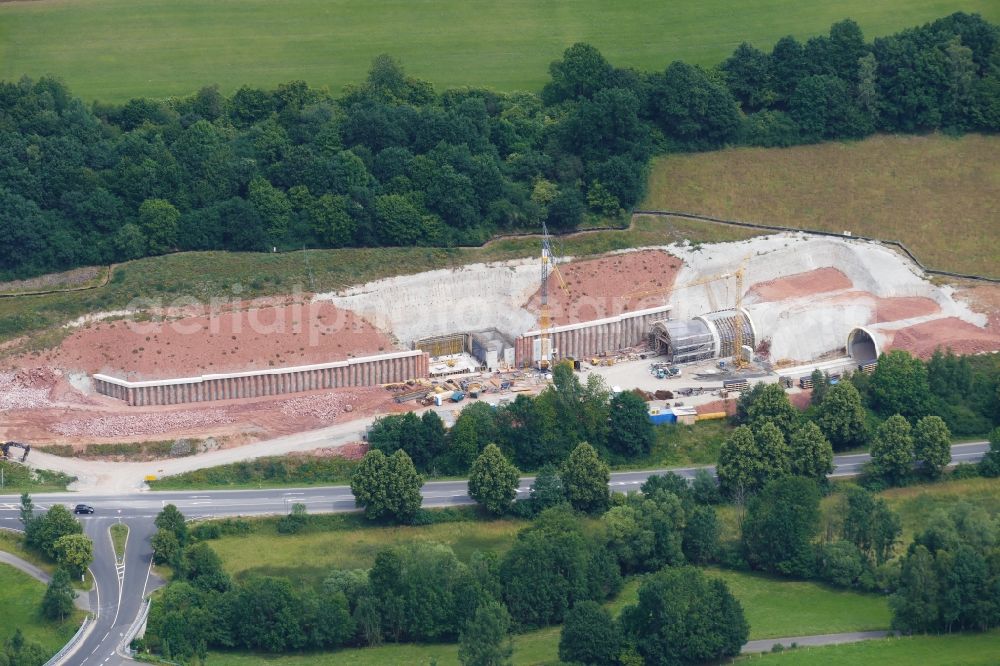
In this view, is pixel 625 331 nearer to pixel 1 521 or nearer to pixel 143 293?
pixel 143 293

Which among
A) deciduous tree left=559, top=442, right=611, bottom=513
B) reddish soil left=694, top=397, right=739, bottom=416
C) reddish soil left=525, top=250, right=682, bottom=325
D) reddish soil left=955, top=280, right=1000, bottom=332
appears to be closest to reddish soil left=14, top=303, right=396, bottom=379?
reddish soil left=525, top=250, right=682, bottom=325

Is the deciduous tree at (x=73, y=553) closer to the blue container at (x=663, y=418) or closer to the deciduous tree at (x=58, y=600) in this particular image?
the deciduous tree at (x=58, y=600)

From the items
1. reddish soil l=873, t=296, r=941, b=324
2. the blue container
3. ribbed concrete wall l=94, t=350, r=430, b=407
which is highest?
reddish soil l=873, t=296, r=941, b=324

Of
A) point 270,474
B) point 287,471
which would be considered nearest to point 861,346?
point 287,471

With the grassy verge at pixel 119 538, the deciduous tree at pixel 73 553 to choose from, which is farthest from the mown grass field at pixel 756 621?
the grassy verge at pixel 119 538

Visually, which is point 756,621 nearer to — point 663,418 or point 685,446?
point 685,446

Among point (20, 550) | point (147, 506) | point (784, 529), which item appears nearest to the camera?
point (20, 550)

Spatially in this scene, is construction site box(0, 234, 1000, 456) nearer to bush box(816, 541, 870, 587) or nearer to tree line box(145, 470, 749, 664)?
tree line box(145, 470, 749, 664)
